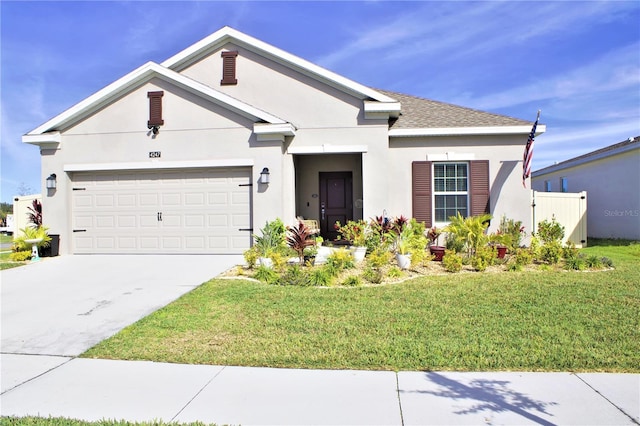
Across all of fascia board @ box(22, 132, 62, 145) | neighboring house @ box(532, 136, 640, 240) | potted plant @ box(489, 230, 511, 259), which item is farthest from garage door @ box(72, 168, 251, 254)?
neighboring house @ box(532, 136, 640, 240)

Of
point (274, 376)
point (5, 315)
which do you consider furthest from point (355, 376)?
point (5, 315)

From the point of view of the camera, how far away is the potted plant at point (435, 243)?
9.61 metres

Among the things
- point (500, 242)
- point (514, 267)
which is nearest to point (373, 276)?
point (514, 267)

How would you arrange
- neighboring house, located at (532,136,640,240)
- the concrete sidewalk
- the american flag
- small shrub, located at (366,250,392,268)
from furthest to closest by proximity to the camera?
neighboring house, located at (532,136,640,240) < the american flag < small shrub, located at (366,250,392,268) < the concrete sidewalk

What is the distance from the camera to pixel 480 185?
38.6 ft

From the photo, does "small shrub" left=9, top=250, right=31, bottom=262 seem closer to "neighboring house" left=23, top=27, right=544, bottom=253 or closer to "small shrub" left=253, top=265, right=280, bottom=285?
"neighboring house" left=23, top=27, right=544, bottom=253

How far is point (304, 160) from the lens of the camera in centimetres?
1341

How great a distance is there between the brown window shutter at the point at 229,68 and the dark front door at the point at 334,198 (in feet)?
14.0

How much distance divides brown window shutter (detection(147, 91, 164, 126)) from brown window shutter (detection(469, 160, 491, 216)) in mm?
9456

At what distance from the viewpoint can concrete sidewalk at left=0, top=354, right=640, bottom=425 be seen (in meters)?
3.17

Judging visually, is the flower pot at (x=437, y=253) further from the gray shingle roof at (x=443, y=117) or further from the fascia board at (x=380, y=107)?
the fascia board at (x=380, y=107)

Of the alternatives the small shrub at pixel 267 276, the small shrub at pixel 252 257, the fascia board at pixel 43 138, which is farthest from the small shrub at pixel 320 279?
the fascia board at pixel 43 138

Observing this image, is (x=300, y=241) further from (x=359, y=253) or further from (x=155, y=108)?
(x=155, y=108)

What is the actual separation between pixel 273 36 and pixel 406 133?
621cm
